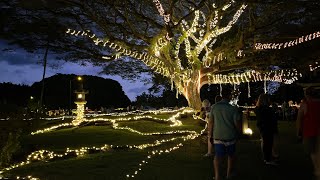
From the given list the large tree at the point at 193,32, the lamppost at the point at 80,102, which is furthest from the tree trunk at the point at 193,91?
the lamppost at the point at 80,102

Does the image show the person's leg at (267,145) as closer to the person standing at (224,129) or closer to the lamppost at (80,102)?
the person standing at (224,129)

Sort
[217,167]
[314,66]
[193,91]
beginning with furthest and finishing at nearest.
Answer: [314,66]
[193,91]
[217,167]

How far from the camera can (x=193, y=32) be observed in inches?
1022

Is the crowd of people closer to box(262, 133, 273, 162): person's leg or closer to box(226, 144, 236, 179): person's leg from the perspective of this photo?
box(226, 144, 236, 179): person's leg

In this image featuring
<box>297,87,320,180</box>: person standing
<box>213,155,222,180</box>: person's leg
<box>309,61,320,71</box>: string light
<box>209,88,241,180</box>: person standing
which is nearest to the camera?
<box>213,155,222,180</box>: person's leg

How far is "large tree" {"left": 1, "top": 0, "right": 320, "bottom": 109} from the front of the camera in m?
23.4

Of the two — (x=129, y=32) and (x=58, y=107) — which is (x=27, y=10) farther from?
(x=58, y=107)

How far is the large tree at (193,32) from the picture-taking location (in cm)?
2338

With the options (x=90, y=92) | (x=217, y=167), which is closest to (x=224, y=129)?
(x=217, y=167)

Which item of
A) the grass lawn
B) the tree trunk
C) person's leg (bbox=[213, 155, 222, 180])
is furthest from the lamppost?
person's leg (bbox=[213, 155, 222, 180])

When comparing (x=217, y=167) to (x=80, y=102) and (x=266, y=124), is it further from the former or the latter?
(x=80, y=102)

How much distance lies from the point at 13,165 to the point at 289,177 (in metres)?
6.65

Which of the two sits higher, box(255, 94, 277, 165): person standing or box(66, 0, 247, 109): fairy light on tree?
box(66, 0, 247, 109): fairy light on tree

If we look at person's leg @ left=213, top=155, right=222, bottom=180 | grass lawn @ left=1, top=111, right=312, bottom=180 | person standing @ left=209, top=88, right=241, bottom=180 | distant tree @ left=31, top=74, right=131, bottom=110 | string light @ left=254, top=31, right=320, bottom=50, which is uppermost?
string light @ left=254, top=31, right=320, bottom=50
